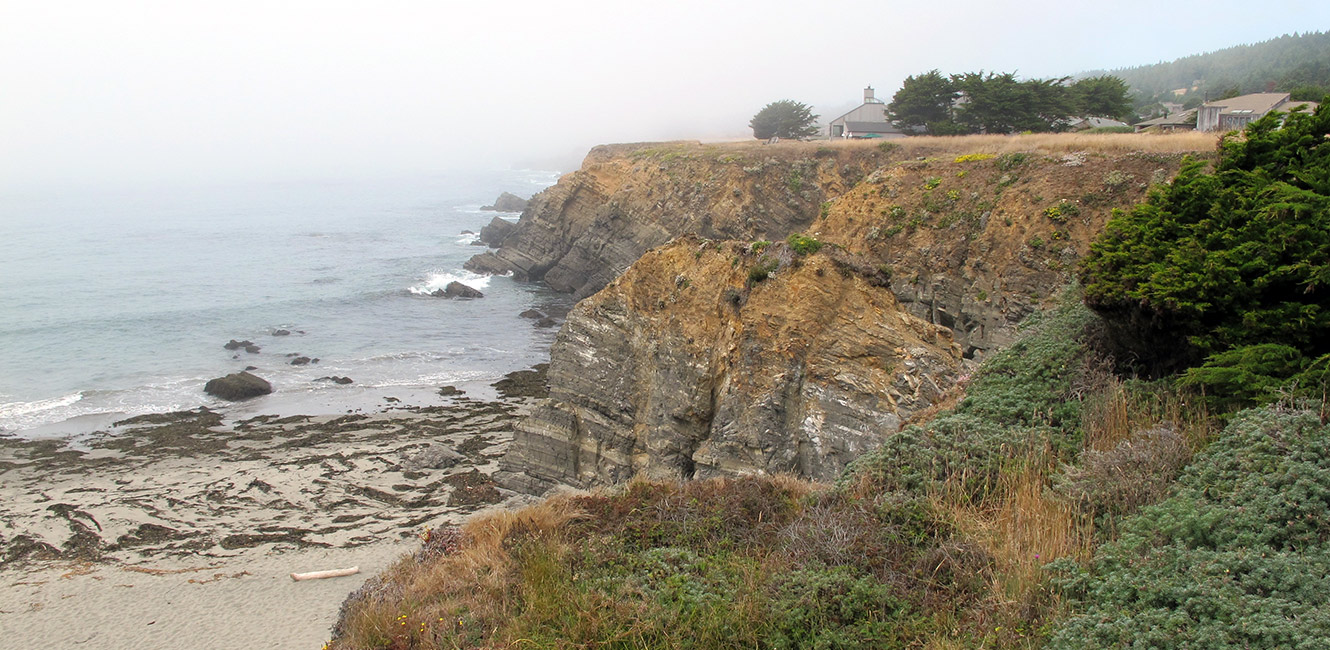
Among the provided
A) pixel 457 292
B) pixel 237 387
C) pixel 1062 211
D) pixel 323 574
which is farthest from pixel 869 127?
pixel 323 574

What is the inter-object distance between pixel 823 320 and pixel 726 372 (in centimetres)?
225

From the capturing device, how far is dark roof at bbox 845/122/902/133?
5022 cm

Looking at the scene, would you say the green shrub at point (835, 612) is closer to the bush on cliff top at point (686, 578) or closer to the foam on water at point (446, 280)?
the bush on cliff top at point (686, 578)

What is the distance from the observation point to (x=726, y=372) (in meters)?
15.5

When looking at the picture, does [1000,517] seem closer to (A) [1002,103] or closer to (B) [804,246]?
(B) [804,246]

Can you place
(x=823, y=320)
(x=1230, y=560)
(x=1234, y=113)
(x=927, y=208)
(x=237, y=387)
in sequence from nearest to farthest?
(x=1230, y=560) < (x=823, y=320) < (x=927, y=208) < (x=237, y=387) < (x=1234, y=113)

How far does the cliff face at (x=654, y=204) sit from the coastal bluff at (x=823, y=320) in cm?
1025

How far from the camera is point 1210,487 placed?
17.7 ft

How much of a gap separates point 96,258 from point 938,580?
71.8 meters

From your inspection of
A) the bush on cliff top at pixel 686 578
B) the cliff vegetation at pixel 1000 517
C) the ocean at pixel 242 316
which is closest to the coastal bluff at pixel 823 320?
the cliff vegetation at pixel 1000 517

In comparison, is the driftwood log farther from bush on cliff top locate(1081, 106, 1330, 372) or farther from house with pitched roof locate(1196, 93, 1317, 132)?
house with pitched roof locate(1196, 93, 1317, 132)

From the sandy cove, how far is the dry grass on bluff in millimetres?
7201

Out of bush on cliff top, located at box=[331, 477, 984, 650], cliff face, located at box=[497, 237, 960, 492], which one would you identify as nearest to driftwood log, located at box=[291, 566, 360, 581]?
cliff face, located at box=[497, 237, 960, 492]

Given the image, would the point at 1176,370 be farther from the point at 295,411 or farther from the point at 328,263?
the point at 328,263
